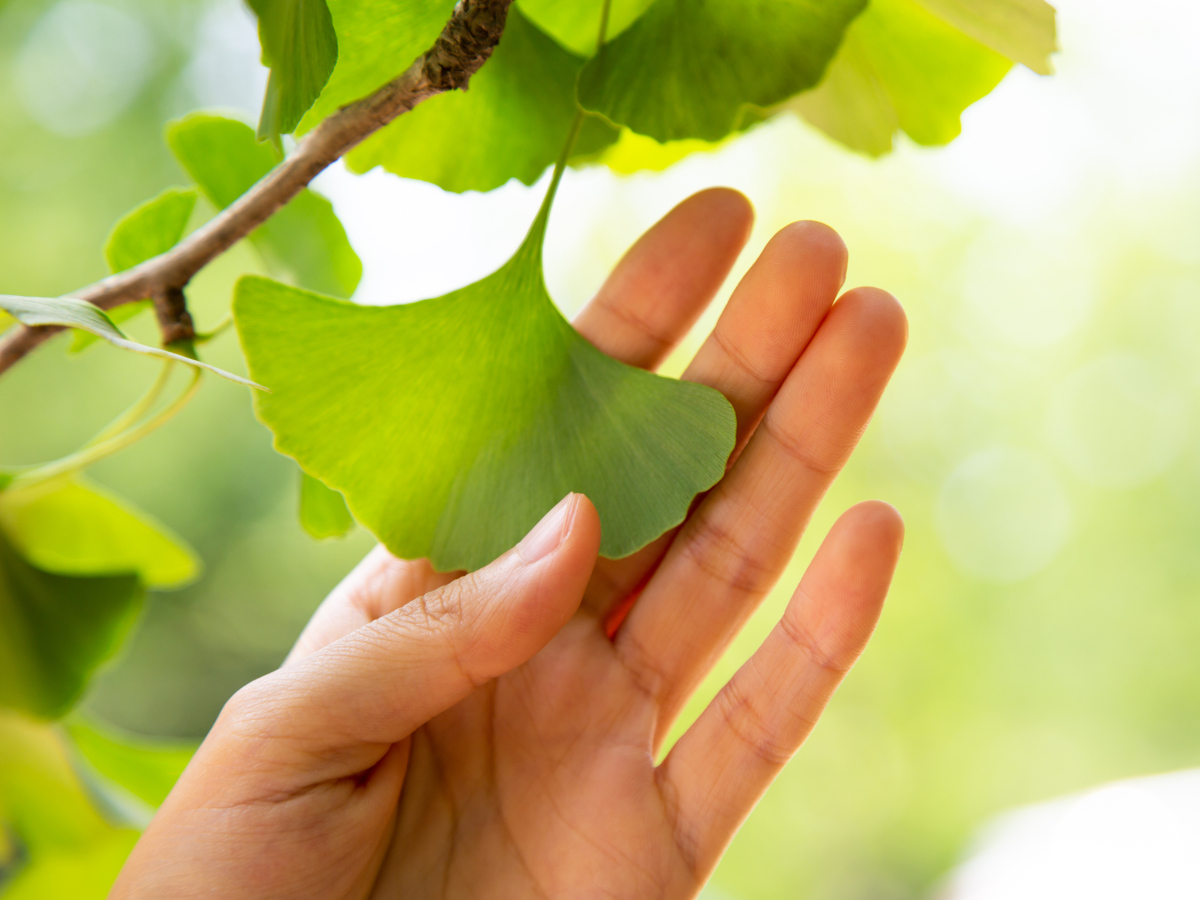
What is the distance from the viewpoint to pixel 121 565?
1.69ft

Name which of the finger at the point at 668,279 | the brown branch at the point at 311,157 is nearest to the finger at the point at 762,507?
the finger at the point at 668,279

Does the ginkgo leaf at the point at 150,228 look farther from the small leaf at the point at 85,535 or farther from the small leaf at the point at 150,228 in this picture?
the small leaf at the point at 85,535

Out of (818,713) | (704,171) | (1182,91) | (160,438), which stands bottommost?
(160,438)

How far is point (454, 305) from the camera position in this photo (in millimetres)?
402

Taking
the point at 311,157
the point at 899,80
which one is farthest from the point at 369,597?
the point at 899,80

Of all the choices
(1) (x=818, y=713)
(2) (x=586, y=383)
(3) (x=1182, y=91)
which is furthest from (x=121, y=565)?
(3) (x=1182, y=91)

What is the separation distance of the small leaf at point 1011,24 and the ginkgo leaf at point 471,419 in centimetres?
19

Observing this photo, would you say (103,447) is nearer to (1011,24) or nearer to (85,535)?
(85,535)

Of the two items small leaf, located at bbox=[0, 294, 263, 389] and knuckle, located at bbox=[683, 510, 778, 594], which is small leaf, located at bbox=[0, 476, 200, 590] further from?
knuckle, located at bbox=[683, 510, 778, 594]

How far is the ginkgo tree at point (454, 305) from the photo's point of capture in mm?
352

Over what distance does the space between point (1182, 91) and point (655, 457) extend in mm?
3369

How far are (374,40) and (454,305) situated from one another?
0.12 metres

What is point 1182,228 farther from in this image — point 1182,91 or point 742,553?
point 742,553

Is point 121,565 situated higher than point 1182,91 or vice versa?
point 1182,91
